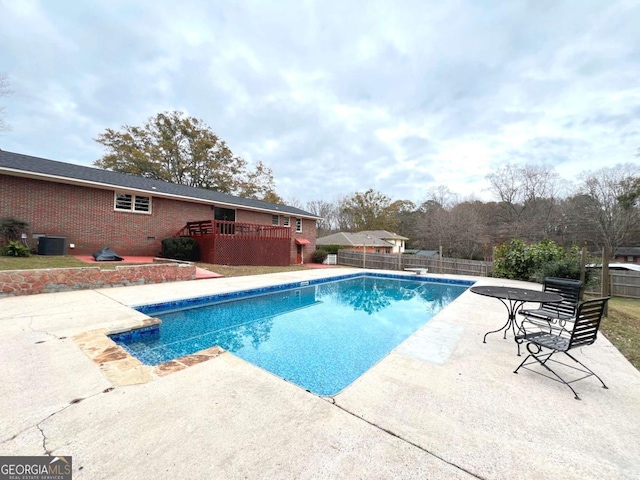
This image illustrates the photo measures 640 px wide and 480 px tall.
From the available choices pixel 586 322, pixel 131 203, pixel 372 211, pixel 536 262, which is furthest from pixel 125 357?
pixel 372 211

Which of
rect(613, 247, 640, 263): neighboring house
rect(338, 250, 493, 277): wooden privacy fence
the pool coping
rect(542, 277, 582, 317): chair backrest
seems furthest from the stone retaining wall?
rect(613, 247, 640, 263): neighboring house

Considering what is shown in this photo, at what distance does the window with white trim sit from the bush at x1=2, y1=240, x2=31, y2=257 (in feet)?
11.8

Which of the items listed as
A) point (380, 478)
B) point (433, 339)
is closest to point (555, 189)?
point (433, 339)

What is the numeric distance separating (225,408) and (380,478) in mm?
1441

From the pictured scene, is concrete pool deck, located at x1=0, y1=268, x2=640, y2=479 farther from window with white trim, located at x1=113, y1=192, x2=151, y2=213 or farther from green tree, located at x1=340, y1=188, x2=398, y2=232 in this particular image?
green tree, located at x1=340, y1=188, x2=398, y2=232

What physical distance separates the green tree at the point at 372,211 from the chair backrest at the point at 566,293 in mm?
34954

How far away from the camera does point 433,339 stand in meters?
4.54

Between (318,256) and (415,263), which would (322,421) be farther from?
(318,256)

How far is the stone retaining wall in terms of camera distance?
6264mm

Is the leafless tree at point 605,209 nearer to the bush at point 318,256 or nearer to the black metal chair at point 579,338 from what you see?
the bush at point 318,256

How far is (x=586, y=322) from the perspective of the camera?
3.21m

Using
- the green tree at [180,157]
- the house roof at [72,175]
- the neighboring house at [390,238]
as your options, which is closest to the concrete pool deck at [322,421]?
the house roof at [72,175]

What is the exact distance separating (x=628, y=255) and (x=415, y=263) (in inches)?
1395

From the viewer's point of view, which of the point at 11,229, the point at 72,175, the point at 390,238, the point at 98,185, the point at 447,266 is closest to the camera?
the point at 11,229
